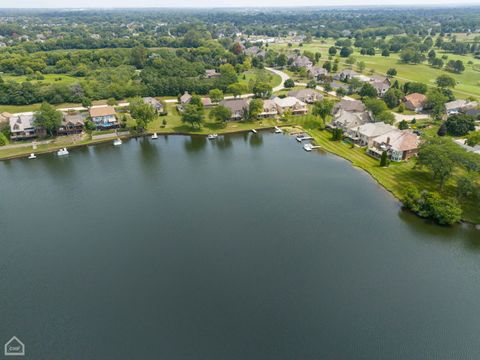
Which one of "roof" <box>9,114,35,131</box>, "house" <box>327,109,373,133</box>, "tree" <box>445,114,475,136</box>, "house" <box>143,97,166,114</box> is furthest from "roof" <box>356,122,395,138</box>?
"roof" <box>9,114,35,131</box>

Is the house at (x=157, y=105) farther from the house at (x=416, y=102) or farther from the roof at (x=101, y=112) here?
the house at (x=416, y=102)

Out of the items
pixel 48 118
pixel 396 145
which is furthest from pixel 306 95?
pixel 48 118

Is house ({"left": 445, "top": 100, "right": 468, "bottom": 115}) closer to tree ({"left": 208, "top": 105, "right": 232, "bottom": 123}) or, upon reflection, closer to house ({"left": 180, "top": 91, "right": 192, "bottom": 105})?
tree ({"left": 208, "top": 105, "right": 232, "bottom": 123})

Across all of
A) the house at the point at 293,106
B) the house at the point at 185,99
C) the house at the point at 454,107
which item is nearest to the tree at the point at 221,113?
the house at the point at 293,106

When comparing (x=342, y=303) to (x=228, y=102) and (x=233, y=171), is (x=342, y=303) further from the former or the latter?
(x=228, y=102)

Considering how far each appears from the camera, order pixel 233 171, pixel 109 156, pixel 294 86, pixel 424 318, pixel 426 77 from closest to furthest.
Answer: pixel 424 318, pixel 233 171, pixel 109 156, pixel 294 86, pixel 426 77

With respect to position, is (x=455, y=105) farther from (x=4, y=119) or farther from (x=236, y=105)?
(x=4, y=119)

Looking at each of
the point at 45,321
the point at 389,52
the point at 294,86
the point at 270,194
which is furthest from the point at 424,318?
the point at 389,52
